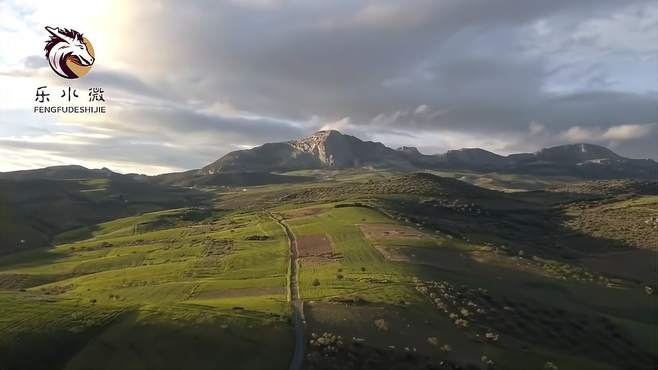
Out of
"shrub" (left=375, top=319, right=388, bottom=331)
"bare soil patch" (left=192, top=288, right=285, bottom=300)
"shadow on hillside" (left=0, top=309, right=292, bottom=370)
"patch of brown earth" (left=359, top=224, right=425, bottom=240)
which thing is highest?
"patch of brown earth" (left=359, top=224, right=425, bottom=240)

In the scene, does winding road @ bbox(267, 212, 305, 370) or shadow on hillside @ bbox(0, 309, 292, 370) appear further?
winding road @ bbox(267, 212, 305, 370)

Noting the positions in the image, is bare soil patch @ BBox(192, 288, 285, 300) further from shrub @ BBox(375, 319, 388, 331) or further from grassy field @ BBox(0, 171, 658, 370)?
shrub @ BBox(375, 319, 388, 331)

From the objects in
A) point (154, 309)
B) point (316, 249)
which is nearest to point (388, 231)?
point (316, 249)

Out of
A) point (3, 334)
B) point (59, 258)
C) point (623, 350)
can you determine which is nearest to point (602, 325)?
point (623, 350)

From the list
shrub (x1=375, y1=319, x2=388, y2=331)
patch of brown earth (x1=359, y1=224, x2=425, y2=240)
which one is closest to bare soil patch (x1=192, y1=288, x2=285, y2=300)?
shrub (x1=375, y1=319, x2=388, y2=331)

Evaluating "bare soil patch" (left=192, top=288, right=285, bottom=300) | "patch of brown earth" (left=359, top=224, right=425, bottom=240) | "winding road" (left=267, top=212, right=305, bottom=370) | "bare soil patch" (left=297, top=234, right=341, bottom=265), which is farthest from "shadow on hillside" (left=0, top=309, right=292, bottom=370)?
"patch of brown earth" (left=359, top=224, right=425, bottom=240)

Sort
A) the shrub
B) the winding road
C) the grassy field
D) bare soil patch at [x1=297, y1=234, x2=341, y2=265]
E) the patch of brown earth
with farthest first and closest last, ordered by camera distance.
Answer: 1. the patch of brown earth
2. bare soil patch at [x1=297, y1=234, x2=341, y2=265]
3. the shrub
4. the grassy field
5. the winding road

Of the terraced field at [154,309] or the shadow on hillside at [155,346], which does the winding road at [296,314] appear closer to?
the shadow on hillside at [155,346]

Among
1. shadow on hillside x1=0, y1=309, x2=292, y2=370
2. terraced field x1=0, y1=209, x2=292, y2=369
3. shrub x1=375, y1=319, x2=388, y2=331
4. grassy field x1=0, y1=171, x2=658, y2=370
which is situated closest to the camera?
shadow on hillside x1=0, y1=309, x2=292, y2=370

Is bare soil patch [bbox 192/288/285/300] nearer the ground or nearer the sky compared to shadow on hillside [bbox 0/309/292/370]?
nearer the ground

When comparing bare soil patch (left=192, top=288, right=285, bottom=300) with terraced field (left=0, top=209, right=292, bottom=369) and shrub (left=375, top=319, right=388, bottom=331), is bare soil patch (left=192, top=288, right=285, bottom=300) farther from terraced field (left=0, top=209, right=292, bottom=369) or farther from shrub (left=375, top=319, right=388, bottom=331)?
shrub (left=375, top=319, right=388, bottom=331)
